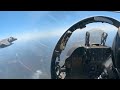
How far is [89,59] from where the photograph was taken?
5.18 m

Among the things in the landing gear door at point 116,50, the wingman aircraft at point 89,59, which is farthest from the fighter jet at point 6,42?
the landing gear door at point 116,50

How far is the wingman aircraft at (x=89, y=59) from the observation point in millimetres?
5176

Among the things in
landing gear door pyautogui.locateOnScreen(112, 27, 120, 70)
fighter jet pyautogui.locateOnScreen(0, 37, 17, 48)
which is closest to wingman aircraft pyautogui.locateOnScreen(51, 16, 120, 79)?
landing gear door pyautogui.locateOnScreen(112, 27, 120, 70)

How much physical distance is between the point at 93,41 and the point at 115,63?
0.35 m

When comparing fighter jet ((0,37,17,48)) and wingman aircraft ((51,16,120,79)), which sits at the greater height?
fighter jet ((0,37,17,48))

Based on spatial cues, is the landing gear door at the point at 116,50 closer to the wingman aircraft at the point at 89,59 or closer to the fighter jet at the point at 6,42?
the wingman aircraft at the point at 89,59

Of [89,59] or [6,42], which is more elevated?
[6,42]

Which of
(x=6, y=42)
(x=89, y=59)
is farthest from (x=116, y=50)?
(x=6, y=42)

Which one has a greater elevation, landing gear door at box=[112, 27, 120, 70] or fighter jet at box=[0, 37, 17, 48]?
fighter jet at box=[0, 37, 17, 48]

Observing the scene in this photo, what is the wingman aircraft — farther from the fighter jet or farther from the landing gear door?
the fighter jet

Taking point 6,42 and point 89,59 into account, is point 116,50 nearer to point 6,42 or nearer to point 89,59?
point 89,59

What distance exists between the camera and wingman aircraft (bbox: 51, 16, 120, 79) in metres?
5.18
